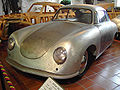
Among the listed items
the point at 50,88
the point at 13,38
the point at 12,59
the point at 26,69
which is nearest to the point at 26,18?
the point at 13,38

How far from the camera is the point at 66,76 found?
6.23ft

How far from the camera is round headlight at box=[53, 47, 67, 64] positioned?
6.07ft

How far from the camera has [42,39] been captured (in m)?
2.16

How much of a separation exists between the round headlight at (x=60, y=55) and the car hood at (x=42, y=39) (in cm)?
19

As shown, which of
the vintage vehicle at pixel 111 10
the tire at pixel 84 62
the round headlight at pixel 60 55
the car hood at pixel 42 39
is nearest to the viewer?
the round headlight at pixel 60 55

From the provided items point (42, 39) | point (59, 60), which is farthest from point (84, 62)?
point (42, 39)

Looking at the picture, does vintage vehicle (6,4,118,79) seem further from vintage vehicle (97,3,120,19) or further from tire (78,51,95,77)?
vintage vehicle (97,3,120,19)

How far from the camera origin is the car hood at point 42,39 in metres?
2.01

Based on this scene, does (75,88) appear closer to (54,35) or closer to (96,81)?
(96,81)

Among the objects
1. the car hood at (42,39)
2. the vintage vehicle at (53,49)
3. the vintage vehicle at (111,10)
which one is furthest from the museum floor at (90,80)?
the vintage vehicle at (111,10)

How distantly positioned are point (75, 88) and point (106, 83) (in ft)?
1.89

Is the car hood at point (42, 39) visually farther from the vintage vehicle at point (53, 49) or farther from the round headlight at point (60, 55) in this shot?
the round headlight at point (60, 55)

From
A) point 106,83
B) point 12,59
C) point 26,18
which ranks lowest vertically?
point 106,83

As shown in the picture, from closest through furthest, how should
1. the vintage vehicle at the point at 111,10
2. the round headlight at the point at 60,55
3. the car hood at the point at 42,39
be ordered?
the round headlight at the point at 60,55, the car hood at the point at 42,39, the vintage vehicle at the point at 111,10
